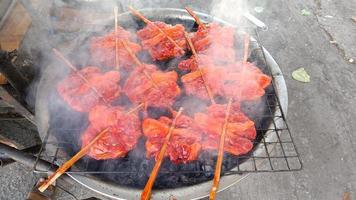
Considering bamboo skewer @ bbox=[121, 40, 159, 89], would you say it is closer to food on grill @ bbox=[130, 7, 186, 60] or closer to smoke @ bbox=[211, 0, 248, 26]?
food on grill @ bbox=[130, 7, 186, 60]

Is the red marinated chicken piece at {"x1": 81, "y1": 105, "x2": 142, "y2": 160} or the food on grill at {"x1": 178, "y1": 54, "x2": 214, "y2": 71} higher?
the food on grill at {"x1": 178, "y1": 54, "x2": 214, "y2": 71}

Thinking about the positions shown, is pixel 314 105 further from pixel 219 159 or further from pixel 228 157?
pixel 219 159

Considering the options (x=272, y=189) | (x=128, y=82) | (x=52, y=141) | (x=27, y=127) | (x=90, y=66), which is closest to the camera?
(x=52, y=141)

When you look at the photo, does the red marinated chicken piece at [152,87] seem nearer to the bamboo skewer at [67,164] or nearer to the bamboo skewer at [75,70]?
the bamboo skewer at [75,70]

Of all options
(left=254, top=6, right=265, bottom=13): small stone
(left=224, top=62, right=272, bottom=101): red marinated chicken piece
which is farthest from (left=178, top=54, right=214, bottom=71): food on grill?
(left=254, top=6, right=265, bottom=13): small stone

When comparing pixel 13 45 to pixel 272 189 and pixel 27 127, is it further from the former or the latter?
pixel 272 189

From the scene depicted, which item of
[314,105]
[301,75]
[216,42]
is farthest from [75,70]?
[301,75]

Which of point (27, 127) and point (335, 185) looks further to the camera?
point (27, 127)

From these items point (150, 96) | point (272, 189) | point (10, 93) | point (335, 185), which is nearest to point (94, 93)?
point (150, 96)
